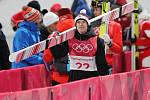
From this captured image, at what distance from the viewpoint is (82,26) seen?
26.7 feet

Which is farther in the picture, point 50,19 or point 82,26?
point 50,19

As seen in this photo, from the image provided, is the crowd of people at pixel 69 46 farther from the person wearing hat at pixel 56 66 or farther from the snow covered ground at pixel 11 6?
the snow covered ground at pixel 11 6

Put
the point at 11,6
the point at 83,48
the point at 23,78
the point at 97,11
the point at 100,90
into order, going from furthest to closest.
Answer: the point at 11,6, the point at 97,11, the point at 23,78, the point at 83,48, the point at 100,90

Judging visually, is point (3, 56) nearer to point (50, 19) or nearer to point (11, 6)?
point (50, 19)

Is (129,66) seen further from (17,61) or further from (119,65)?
(17,61)

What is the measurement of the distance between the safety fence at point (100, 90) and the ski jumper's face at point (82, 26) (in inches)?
30.1

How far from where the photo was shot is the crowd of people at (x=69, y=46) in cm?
816

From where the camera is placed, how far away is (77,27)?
8180mm

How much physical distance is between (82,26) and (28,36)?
1.09 metres

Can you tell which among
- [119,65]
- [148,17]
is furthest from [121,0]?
[119,65]

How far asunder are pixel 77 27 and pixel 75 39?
0.16 meters

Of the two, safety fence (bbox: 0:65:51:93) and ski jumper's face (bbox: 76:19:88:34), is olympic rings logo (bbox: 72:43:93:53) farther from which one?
safety fence (bbox: 0:65:51:93)

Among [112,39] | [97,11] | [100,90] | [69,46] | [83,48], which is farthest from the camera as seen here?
[97,11]

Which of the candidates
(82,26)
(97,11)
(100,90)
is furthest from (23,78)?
(100,90)
